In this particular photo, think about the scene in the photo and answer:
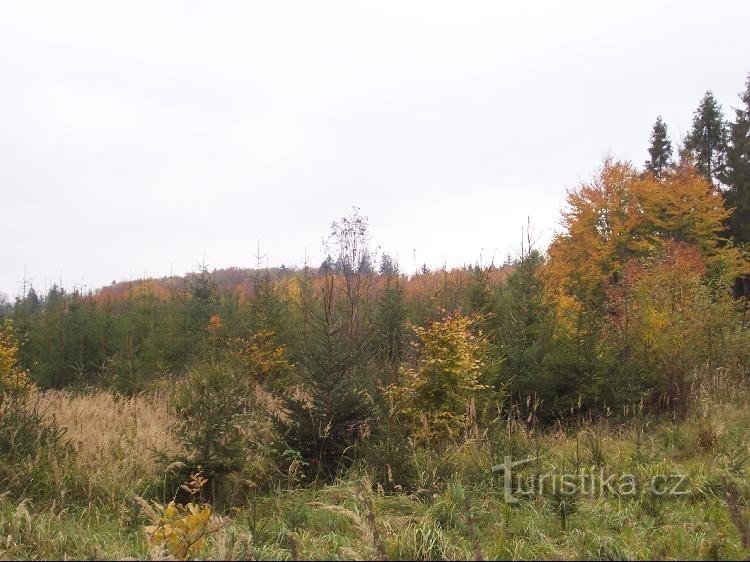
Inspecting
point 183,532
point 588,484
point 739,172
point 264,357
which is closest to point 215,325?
point 264,357

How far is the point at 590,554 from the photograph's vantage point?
10.0 ft

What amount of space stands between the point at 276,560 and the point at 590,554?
200cm

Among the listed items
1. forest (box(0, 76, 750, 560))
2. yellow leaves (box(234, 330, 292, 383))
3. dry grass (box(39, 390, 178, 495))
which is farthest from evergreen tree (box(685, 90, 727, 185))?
dry grass (box(39, 390, 178, 495))

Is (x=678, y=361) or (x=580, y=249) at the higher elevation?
(x=580, y=249)

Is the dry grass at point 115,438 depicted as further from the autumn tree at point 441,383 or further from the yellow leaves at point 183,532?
the autumn tree at point 441,383

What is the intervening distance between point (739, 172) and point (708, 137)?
17.1 ft

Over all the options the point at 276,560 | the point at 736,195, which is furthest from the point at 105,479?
the point at 736,195

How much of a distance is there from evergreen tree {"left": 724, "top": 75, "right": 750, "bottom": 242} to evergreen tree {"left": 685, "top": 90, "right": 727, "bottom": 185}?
2.18m

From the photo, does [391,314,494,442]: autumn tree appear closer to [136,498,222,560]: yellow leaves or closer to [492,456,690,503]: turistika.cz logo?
[492,456,690,503]: turistika.cz logo

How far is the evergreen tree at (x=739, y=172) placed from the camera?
24811 millimetres

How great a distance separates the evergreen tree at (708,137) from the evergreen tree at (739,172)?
85.8 inches

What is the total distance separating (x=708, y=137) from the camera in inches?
1182

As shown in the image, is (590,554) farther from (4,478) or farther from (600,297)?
(600,297)

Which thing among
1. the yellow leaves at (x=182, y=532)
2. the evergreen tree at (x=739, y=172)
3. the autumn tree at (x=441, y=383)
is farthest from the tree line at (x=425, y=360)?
the evergreen tree at (x=739, y=172)
